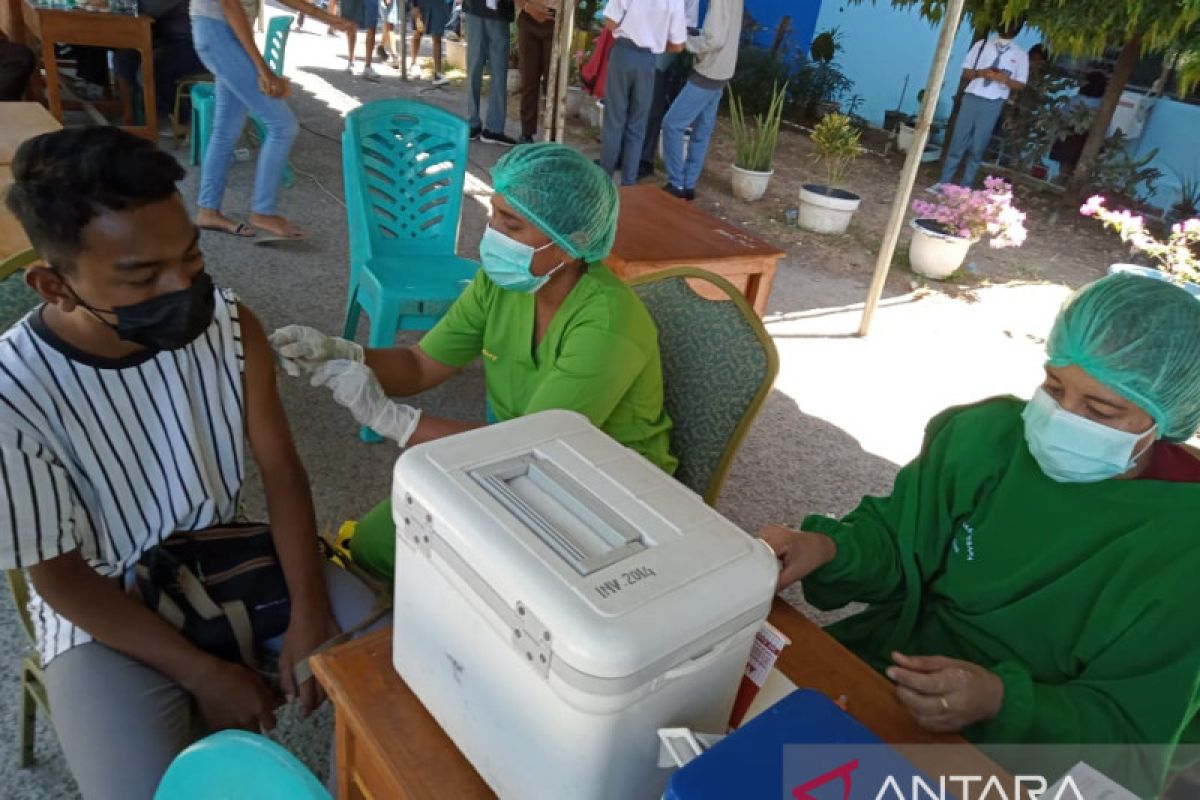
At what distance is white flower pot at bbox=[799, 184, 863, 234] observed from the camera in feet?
19.9

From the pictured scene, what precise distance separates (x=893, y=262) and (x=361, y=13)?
6.47 meters

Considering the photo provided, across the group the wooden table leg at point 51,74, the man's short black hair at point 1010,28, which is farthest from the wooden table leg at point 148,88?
the man's short black hair at point 1010,28

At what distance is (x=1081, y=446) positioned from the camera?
1.20 metres

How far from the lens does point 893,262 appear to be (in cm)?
578

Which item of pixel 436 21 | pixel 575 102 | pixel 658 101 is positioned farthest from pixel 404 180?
pixel 436 21

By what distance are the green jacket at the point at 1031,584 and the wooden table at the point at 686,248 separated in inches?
60.6

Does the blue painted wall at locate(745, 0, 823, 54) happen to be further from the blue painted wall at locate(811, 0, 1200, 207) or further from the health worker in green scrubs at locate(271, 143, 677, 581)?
the health worker in green scrubs at locate(271, 143, 677, 581)

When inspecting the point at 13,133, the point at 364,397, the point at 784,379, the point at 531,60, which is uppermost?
the point at 531,60

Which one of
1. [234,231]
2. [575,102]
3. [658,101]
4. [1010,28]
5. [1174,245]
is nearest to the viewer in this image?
[234,231]

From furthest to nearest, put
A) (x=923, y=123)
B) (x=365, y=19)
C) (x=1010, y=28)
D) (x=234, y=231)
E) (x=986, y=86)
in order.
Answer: (x=365, y=19)
(x=1010, y=28)
(x=986, y=86)
(x=234, y=231)
(x=923, y=123)

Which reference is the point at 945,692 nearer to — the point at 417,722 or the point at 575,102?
the point at 417,722

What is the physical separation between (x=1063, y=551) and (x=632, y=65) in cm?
523

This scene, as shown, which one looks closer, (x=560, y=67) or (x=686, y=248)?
(x=686, y=248)

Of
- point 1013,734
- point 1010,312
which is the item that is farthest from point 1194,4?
point 1013,734
